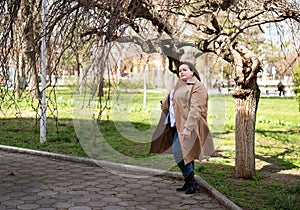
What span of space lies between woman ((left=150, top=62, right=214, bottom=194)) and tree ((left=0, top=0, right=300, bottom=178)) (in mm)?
896

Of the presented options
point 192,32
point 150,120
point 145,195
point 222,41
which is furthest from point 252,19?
point 150,120

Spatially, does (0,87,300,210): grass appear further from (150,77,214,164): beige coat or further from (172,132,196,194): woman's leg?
(150,77,214,164): beige coat

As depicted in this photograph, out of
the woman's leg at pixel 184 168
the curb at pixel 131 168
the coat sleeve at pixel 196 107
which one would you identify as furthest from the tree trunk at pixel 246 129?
the coat sleeve at pixel 196 107

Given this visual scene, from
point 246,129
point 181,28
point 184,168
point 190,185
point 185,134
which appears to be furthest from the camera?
point 181,28

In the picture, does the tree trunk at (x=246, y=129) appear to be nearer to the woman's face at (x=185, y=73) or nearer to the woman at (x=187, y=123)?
the woman at (x=187, y=123)

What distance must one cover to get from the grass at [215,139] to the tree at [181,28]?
2.22 feet

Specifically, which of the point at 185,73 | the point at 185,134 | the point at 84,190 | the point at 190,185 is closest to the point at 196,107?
the point at 185,134

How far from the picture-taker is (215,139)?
11.5 meters

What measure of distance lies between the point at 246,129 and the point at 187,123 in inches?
64.8

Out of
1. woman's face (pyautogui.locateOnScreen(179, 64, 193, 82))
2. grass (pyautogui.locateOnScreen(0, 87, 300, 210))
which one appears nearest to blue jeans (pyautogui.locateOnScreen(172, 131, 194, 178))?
grass (pyautogui.locateOnScreen(0, 87, 300, 210))

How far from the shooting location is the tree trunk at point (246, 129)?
6.80 metres

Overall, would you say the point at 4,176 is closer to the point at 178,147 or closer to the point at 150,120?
the point at 178,147

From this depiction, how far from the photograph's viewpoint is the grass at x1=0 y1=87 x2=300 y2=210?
6199 mm

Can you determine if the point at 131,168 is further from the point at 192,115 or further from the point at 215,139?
the point at 215,139
